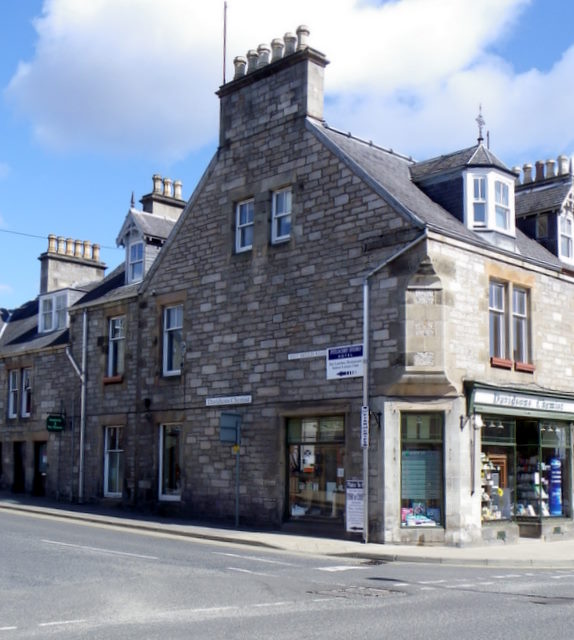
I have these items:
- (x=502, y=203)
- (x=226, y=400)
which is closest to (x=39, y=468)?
(x=226, y=400)

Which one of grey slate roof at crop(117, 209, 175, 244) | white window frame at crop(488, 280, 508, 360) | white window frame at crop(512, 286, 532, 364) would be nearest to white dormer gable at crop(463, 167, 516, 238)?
white window frame at crop(488, 280, 508, 360)

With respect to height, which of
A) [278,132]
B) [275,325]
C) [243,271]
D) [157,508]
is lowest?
[157,508]

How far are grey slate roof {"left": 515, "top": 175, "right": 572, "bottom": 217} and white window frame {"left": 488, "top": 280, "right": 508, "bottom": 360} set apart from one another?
14.0 feet

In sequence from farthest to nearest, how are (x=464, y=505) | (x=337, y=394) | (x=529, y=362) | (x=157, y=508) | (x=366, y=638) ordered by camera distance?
1. (x=157, y=508)
2. (x=529, y=362)
3. (x=337, y=394)
4. (x=464, y=505)
5. (x=366, y=638)

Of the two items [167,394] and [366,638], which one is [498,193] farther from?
[366,638]

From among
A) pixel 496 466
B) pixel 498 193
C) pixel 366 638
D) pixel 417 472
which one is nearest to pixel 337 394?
pixel 417 472

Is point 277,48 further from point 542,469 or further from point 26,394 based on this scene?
point 26,394

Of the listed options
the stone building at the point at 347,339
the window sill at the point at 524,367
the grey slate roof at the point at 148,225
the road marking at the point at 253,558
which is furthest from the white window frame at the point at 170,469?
the window sill at the point at 524,367

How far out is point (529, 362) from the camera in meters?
22.4

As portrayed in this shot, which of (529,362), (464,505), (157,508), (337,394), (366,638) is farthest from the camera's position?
(157,508)

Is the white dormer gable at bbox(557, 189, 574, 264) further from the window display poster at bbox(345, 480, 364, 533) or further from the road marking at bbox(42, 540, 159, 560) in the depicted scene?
the road marking at bbox(42, 540, 159, 560)

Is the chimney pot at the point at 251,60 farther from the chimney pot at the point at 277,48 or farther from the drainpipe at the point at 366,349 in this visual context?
the drainpipe at the point at 366,349

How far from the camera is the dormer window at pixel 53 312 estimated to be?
3300 cm

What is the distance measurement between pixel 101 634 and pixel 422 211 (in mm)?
13914
